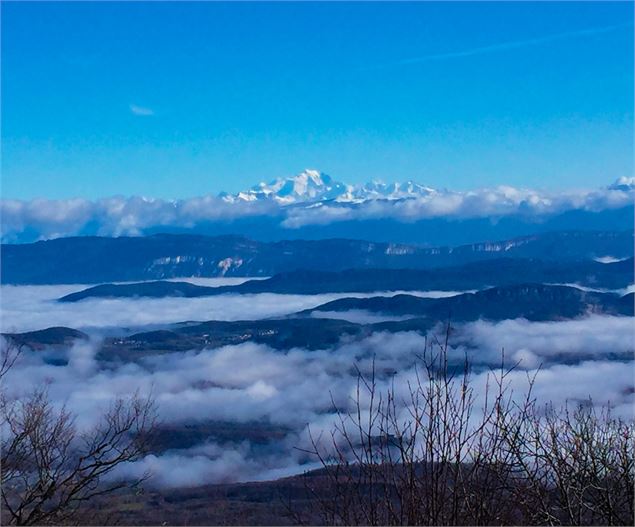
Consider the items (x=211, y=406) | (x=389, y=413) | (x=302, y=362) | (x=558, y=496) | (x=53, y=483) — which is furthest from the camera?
(x=302, y=362)

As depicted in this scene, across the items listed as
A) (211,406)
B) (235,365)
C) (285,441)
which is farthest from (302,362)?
(285,441)

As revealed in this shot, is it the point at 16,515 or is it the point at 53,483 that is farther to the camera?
the point at 53,483

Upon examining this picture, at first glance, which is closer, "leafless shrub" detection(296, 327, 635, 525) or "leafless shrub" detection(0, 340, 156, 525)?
"leafless shrub" detection(296, 327, 635, 525)

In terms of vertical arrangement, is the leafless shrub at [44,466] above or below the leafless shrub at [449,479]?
below

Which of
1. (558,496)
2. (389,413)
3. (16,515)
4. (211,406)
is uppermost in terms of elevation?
(389,413)

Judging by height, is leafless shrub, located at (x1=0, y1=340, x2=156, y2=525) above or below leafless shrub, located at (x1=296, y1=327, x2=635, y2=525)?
below

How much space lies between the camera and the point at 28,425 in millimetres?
14852

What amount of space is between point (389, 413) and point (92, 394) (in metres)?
109

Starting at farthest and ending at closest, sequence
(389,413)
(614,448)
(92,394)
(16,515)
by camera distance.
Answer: (92,394)
(16,515)
(614,448)
(389,413)

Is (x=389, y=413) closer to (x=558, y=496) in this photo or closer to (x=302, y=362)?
(x=558, y=496)

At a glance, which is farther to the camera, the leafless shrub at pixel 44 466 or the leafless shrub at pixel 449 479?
the leafless shrub at pixel 44 466

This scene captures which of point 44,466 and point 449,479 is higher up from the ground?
point 449,479

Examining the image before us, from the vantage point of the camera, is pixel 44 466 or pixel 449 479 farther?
pixel 44 466

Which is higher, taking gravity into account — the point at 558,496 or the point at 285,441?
the point at 558,496
